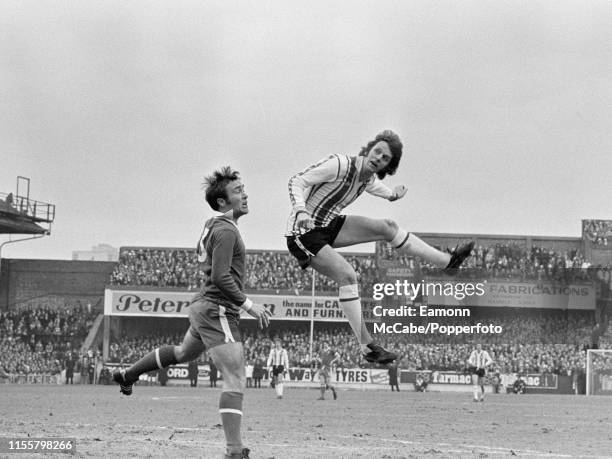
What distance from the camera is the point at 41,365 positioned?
45562mm

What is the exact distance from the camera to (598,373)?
4194 cm

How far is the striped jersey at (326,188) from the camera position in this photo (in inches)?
354

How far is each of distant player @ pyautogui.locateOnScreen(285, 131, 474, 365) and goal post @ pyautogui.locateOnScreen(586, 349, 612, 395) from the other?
33.8 m

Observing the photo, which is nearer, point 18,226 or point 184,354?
point 184,354

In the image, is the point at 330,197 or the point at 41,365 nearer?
the point at 330,197

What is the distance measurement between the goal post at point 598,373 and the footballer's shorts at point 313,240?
34.3m

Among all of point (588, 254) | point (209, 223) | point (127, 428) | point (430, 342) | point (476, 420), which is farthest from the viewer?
point (588, 254)

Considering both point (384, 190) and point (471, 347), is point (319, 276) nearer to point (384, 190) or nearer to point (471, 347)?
point (471, 347)

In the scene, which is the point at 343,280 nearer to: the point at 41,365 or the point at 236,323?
the point at 236,323

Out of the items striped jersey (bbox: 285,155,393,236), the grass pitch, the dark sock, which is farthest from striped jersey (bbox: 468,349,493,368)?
the dark sock

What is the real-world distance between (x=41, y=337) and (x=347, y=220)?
140 feet

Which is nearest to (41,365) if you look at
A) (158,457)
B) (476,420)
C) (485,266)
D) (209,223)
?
(485,266)

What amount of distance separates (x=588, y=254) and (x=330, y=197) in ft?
157

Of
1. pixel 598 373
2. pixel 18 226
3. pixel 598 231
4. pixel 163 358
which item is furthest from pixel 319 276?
pixel 163 358
